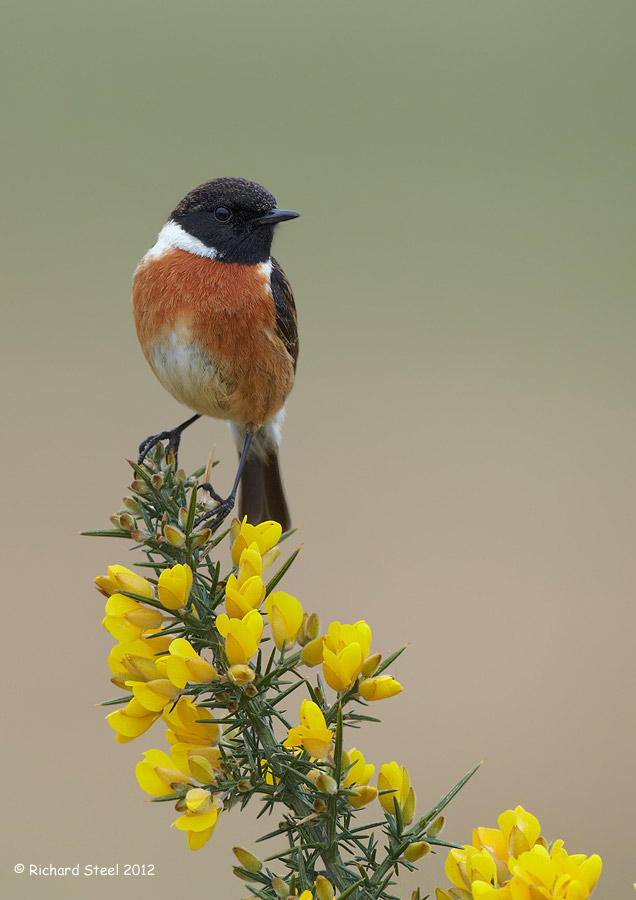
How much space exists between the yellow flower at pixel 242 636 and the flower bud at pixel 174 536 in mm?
137

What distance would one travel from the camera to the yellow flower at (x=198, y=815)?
1.01 meters

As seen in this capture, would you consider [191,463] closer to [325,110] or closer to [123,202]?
[123,202]

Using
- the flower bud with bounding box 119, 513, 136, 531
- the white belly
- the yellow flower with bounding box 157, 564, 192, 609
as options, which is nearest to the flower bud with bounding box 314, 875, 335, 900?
the yellow flower with bounding box 157, 564, 192, 609

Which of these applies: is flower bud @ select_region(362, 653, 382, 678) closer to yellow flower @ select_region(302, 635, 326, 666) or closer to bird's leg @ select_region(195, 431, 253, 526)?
yellow flower @ select_region(302, 635, 326, 666)

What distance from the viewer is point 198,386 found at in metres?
2.49

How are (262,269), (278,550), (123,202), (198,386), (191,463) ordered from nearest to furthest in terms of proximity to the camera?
(278,550) → (198,386) → (262,269) → (191,463) → (123,202)

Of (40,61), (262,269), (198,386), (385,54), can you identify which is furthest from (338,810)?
(385,54)

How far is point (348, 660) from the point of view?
109cm

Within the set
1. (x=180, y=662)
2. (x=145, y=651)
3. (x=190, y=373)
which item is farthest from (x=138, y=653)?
(x=190, y=373)

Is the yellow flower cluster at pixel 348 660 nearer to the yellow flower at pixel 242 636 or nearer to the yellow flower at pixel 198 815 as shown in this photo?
the yellow flower at pixel 242 636

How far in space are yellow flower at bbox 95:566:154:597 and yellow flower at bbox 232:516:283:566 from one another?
12cm

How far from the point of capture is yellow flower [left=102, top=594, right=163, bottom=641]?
1121 mm

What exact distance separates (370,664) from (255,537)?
8.5 inches

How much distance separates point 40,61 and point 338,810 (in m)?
8.77
